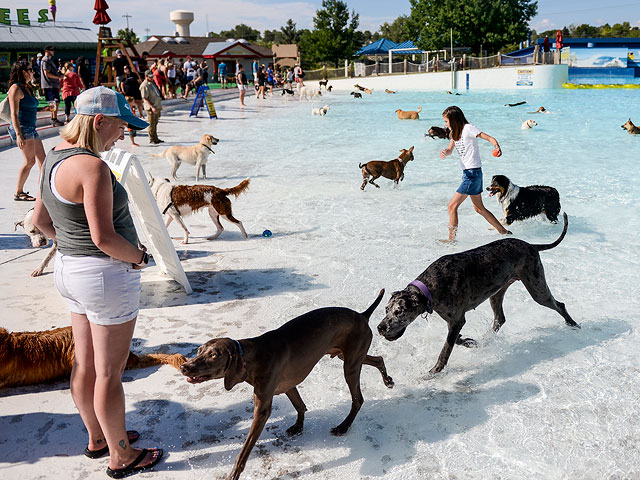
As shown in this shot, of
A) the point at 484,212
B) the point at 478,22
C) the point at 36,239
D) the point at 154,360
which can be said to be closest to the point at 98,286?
the point at 154,360

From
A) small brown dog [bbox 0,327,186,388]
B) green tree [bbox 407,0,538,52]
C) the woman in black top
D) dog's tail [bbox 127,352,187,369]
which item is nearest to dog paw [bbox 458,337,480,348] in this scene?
dog's tail [bbox 127,352,187,369]

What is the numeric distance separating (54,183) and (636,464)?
3673mm

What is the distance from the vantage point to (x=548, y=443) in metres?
3.52

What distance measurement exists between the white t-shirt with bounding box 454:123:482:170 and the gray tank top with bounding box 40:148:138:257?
5253mm

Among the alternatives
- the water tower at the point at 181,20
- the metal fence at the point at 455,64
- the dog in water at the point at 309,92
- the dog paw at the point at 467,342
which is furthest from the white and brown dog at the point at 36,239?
the water tower at the point at 181,20

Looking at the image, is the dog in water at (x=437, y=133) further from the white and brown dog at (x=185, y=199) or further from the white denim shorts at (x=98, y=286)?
the white denim shorts at (x=98, y=286)

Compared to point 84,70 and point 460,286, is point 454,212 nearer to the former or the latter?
point 460,286

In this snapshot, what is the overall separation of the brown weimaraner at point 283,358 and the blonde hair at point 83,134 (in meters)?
1.16

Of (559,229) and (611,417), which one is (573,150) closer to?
(559,229)

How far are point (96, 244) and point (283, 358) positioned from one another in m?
1.20

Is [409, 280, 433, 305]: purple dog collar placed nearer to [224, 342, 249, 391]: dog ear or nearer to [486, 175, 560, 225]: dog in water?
[224, 342, 249, 391]: dog ear

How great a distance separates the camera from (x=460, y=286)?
426 cm

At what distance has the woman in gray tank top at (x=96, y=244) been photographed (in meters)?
2.58

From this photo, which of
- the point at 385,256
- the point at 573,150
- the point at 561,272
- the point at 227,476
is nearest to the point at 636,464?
the point at 227,476
